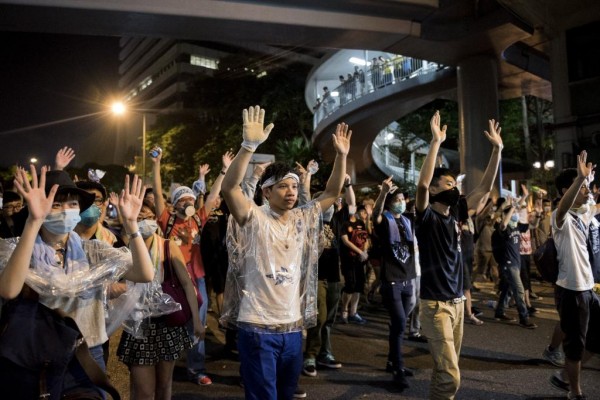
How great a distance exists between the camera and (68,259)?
255cm

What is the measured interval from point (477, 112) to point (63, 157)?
14174 mm

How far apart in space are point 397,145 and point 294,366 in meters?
28.8

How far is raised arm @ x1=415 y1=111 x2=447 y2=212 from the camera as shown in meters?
3.77

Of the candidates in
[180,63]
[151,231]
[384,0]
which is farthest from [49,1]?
[180,63]

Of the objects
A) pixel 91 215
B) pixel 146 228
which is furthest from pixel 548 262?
pixel 91 215

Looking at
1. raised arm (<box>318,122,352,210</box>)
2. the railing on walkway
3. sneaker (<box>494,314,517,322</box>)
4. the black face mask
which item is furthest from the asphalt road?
the railing on walkway

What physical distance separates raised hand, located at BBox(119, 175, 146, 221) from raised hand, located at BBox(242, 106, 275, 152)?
0.68 meters

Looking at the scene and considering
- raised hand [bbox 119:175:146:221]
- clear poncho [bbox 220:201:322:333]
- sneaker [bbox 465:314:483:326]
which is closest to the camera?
raised hand [bbox 119:175:146:221]

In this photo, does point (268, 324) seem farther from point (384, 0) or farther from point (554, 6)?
point (554, 6)

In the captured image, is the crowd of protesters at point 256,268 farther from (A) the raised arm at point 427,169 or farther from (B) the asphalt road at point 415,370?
(B) the asphalt road at point 415,370

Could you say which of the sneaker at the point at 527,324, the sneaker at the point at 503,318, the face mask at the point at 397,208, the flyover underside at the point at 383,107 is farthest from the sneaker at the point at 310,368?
the flyover underside at the point at 383,107

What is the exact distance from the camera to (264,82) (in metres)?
33.2

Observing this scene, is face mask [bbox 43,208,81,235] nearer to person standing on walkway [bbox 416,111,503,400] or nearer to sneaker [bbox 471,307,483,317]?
person standing on walkway [bbox 416,111,503,400]

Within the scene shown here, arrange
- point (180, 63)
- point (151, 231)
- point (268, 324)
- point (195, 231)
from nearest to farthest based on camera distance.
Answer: point (268, 324)
point (151, 231)
point (195, 231)
point (180, 63)
